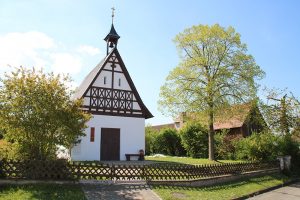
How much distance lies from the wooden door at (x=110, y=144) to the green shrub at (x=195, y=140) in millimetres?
12622

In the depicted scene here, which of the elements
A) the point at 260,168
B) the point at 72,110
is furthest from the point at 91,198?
the point at 260,168

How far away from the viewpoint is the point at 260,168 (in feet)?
76.6

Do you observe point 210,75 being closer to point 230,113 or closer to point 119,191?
point 230,113

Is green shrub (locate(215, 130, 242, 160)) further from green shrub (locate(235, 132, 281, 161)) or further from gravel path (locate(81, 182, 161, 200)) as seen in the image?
gravel path (locate(81, 182, 161, 200))

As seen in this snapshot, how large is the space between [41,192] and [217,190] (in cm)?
919

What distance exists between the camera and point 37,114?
14.4 meters

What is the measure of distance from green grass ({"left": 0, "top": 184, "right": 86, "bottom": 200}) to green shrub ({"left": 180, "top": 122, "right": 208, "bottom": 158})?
2525 centimetres

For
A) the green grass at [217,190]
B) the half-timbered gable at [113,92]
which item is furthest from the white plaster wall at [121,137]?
the green grass at [217,190]

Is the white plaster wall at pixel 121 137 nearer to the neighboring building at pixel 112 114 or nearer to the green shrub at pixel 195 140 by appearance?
the neighboring building at pixel 112 114

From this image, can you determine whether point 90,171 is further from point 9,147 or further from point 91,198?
point 9,147

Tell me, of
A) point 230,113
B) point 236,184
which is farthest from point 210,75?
point 236,184

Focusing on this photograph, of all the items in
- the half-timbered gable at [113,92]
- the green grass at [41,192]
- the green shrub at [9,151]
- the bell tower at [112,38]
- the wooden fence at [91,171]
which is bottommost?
the green grass at [41,192]

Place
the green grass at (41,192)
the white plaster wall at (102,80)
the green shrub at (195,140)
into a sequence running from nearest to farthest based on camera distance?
the green grass at (41,192), the white plaster wall at (102,80), the green shrub at (195,140)

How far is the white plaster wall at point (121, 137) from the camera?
2580 centimetres
